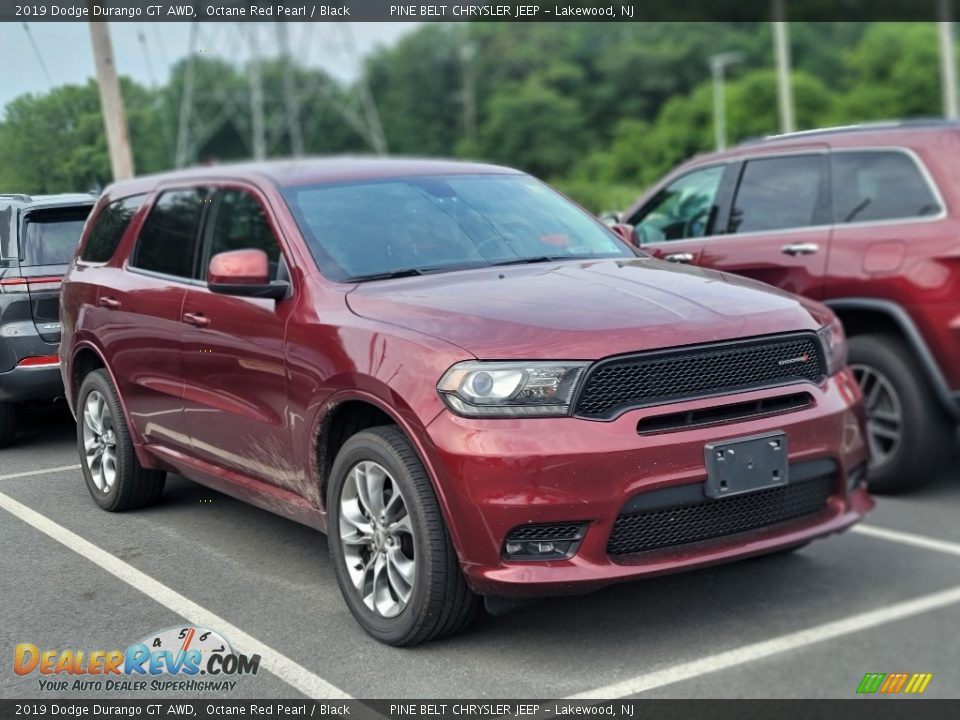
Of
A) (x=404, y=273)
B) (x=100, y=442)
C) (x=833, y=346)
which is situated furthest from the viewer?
(x=100, y=442)

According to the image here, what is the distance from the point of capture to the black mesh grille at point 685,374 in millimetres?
3838

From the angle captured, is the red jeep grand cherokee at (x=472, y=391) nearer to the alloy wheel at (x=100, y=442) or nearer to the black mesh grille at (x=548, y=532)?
the black mesh grille at (x=548, y=532)

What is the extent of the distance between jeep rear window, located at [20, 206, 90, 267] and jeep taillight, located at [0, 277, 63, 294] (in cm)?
8

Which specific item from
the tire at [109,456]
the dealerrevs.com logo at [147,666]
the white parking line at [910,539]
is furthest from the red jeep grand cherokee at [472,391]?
the white parking line at [910,539]

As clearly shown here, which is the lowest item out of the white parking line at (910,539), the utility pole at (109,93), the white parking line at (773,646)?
the white parking line at (910,539)

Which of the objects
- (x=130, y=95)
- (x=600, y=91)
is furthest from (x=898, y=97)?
(x=130, y=95)

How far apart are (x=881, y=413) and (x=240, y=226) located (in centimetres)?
348

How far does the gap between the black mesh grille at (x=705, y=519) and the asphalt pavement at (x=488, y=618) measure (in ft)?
1.24

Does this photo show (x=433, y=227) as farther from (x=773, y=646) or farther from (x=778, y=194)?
(x=778, y=194)

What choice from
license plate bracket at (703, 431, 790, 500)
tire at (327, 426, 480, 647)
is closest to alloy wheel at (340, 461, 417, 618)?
tire at (327, 426, 480, 647)

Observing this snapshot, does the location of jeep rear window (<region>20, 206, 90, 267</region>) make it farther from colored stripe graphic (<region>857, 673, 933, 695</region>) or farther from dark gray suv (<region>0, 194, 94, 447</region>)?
colored stripe graphic (<region>857, 673, 933, 695</region>)

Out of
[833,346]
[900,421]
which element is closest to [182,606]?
[833,346]

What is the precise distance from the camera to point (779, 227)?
22.1 ft

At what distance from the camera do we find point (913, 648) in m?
3.85
